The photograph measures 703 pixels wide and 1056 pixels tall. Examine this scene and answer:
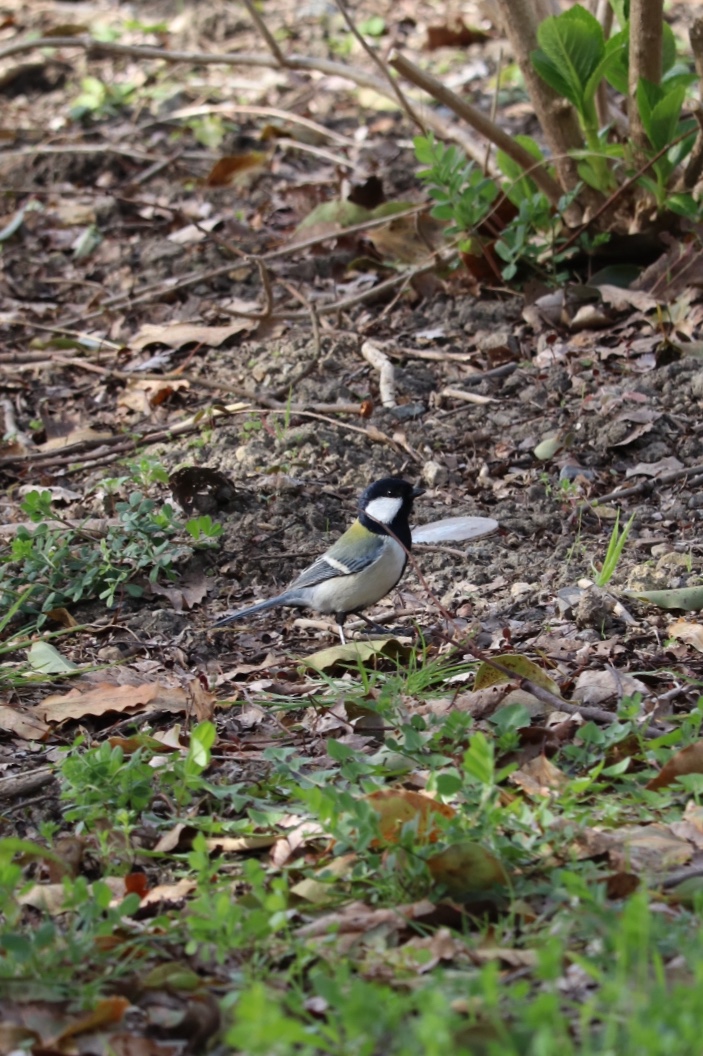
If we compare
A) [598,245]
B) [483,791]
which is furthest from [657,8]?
[483,791]

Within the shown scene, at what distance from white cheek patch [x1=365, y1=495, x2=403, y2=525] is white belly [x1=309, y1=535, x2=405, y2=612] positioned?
106mm

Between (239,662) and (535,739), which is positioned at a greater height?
(535,739)

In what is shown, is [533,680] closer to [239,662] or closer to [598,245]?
[239,662]

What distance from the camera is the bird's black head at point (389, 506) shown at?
4.31 meters

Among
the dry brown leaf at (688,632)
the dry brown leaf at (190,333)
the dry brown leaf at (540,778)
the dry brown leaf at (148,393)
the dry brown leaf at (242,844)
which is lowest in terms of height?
the dry brown leaf at (688,632)

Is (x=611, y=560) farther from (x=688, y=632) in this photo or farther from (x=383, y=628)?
(x=383, y=628)

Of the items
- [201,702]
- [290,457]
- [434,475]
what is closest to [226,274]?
[290,457]

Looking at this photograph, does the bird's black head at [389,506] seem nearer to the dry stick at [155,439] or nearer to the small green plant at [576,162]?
the dry stick at [155,439]

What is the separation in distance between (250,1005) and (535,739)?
1.49 metres

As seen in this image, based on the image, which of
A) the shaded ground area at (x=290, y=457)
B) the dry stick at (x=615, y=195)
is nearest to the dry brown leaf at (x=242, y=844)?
the shaded ground area at (x=290, y=457)

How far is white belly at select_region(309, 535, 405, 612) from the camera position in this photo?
4.16m

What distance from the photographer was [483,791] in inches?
106

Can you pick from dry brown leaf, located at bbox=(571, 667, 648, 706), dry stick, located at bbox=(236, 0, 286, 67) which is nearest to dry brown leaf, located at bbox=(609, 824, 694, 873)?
dry brown leaf, located at bbox=(571, 667, 648, 706)

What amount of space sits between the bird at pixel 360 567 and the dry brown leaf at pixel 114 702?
60 centimetres
